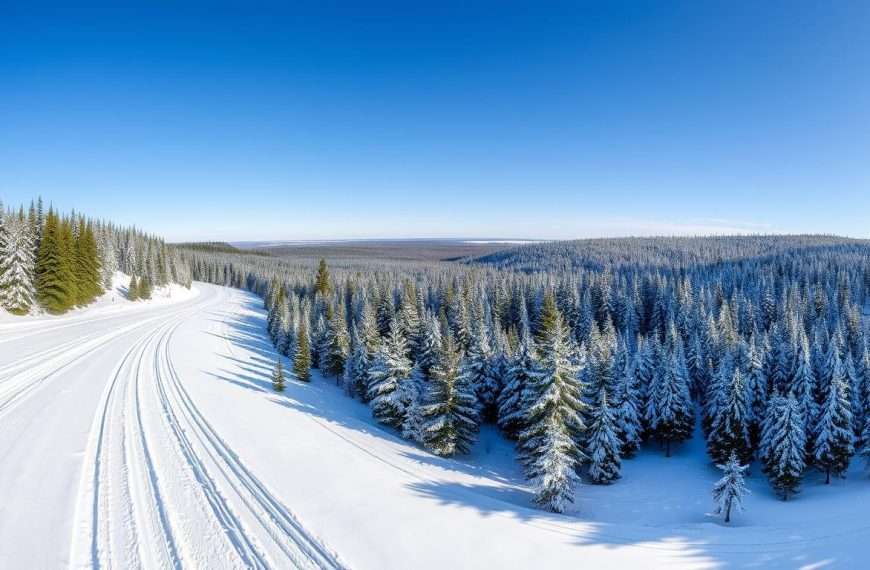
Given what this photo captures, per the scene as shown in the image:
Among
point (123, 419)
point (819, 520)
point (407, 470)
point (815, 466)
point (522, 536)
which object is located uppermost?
point (123, 419)

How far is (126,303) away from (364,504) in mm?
83447

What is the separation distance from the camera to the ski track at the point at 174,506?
10.9m

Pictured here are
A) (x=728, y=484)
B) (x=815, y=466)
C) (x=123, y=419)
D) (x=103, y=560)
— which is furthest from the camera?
(x=815, y=466)

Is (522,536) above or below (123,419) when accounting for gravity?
below

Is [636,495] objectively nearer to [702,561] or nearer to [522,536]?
[702,561]

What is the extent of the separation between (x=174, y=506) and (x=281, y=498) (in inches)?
126

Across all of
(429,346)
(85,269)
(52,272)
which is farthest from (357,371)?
(85,269)

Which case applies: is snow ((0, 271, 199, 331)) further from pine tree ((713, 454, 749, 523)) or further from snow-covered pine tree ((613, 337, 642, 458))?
pine tree ((713, 454, 749, 523))

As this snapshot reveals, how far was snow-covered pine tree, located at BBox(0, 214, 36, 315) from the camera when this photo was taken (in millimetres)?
48344

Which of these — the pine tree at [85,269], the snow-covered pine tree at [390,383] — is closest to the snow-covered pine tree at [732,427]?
the snow-covered pine tree at [390,383]

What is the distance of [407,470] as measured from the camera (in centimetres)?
2091

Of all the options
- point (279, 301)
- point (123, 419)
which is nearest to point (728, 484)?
point (123, 419)

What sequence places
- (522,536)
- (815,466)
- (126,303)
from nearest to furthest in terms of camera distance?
(522,536) → (815,466) → (126,303)

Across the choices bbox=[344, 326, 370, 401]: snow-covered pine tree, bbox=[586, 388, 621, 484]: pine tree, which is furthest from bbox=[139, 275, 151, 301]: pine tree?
bbox=[586, 388, 621, 484]: pine tree
